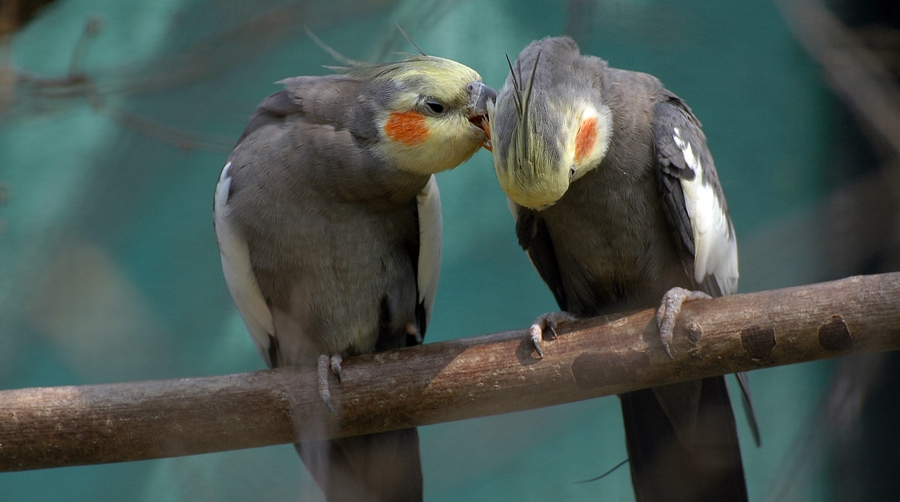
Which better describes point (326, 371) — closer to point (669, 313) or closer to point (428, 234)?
point (428, 234)

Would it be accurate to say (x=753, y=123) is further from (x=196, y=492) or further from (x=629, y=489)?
(x=196, y=492)

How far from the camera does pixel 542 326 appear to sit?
2.19m

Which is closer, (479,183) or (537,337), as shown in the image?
(537,337)

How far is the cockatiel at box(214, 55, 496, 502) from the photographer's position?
7.37 feet

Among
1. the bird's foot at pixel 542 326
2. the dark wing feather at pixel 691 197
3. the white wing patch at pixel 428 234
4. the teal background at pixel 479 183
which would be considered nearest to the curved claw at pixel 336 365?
the teal background at pixel 479 183

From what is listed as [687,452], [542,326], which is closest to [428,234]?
[542,326]

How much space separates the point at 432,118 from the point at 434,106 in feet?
0.12

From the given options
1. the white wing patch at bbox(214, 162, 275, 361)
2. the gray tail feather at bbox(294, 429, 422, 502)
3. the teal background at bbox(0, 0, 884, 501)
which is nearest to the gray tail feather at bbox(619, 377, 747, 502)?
the teal background at bbox(0, 0, 884, 501)

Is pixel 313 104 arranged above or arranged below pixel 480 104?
above

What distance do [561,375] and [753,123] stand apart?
194 cm

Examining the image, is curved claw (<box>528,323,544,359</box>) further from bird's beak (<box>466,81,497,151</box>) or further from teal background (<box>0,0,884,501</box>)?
bird's beak (<box>466,81,497,151</box>)

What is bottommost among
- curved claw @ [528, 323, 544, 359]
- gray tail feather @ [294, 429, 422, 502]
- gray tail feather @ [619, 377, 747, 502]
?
gray tail feather @ [619, 377, 747, 502]

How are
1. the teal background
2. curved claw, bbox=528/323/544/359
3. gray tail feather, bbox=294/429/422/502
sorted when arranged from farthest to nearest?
gray tail feather, bbox=294/429/422/502 < curved claw, bbox=528/323/544/359 < the teal background

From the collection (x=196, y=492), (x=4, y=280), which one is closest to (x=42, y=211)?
(x=4, y=280)
